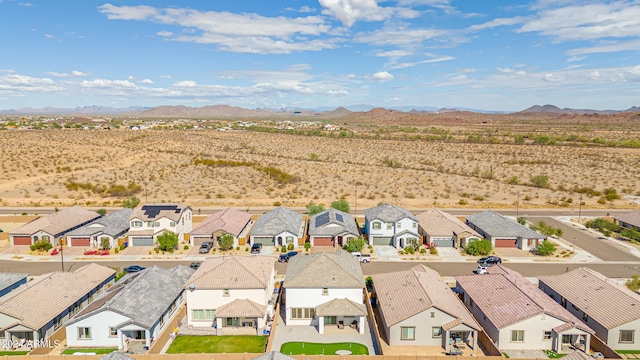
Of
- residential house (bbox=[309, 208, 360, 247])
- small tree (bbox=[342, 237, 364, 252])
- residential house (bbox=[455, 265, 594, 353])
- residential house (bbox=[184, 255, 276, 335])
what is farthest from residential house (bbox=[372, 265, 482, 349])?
residential house (bbox=[309, 208, 360, 247])

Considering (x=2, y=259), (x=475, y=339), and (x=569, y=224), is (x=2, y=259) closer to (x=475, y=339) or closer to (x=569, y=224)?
(x=475, y=339)

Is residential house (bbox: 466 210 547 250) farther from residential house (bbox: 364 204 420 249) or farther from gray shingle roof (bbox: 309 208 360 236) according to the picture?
gray shingle roof (bbox: 309 208 360 236)

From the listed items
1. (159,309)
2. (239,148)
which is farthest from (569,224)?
(239,148)

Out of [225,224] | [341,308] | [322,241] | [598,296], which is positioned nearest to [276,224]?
[322,241]

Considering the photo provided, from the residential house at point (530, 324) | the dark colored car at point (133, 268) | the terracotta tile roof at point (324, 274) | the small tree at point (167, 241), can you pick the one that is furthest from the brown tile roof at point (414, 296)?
the small tree at point (167, 241)

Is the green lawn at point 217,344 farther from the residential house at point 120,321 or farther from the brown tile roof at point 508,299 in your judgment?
the brown tile roof at point 508,299

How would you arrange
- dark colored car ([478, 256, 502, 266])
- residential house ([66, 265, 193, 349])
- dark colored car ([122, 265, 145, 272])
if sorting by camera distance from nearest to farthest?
residential house ([66, 265, 193, 349]), dark colored car ([122, 265, 145, 272]), dark colored car ([478, 256, 502, 266])
